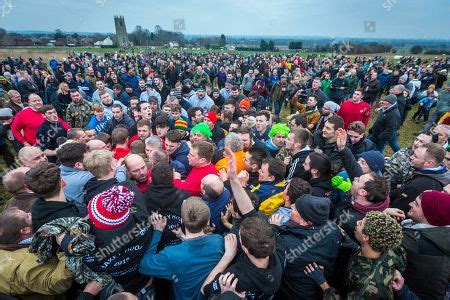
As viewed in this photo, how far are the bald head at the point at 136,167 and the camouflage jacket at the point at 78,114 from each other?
483 cm

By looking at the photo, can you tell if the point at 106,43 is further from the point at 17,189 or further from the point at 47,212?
the point at 47,212

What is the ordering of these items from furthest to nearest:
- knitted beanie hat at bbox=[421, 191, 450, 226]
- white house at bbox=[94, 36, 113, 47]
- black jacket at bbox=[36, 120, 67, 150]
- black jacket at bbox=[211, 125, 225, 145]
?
white house at bbox=[94, 36, 113, 47], black jacket at bbox=[211, 125, 225, 145], black jacket at bbox=[36, 120, 67, 150], knitted beanie hat at bbox=[421, 191, 450, 226]

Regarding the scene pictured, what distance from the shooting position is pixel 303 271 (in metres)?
2.33

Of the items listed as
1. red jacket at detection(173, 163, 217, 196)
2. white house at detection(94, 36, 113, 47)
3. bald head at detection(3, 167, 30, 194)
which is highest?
white house at detection(94, 36, 113, 47)

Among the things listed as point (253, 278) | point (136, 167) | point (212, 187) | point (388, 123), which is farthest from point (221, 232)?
point (388, 123)

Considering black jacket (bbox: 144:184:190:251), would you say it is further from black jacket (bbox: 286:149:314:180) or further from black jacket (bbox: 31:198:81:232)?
black jacket (bbox: 286:149:314:180)

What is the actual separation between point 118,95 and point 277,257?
8.71 metres

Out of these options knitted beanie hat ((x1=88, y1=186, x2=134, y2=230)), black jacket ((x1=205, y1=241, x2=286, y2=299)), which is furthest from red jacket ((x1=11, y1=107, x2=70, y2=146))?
black jacket ((x1=205, y1=241, x2=286, y2=299))

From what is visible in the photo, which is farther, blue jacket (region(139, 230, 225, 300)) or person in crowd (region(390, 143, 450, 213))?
person in crowd (region(390, 143, 450, 213))

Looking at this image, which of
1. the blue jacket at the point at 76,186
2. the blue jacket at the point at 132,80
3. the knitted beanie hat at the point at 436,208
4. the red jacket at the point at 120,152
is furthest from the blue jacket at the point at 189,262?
the blue jacket at the point at 132,80

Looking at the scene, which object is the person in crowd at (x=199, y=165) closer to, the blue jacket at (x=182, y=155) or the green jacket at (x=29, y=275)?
the blue jacket at (x=182, y=155)

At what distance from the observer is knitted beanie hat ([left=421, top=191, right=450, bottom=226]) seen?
2266 millimetres

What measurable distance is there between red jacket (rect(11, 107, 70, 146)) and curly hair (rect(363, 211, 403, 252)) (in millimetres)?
6280

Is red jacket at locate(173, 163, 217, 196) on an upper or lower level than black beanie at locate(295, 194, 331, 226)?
lower
